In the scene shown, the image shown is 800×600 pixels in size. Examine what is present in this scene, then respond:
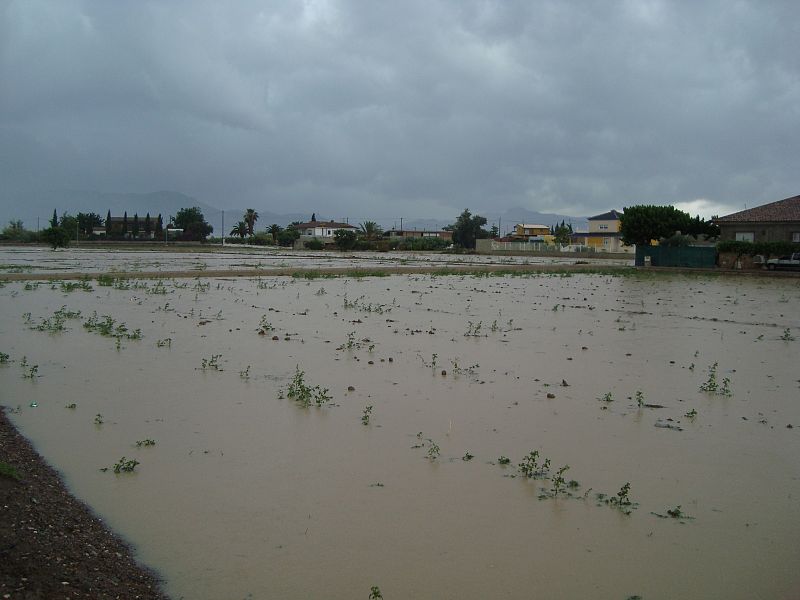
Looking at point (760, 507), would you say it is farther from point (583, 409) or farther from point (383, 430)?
point (383, 430)

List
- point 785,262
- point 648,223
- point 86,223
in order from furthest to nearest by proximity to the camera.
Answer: point 86,223, point 648,223, point 785,262

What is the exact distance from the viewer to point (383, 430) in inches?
305

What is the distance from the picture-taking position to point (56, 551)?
4.52m

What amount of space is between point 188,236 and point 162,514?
14044cm

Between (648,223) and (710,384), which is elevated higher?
(648,223)

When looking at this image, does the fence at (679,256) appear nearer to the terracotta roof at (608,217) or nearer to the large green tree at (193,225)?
the terracotta roof at (608,217)

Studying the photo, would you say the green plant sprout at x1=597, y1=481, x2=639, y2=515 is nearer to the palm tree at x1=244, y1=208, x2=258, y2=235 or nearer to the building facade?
the building facade

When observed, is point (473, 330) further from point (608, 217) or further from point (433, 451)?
point (608, 217)

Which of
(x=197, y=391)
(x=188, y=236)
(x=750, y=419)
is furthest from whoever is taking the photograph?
(x=188, y=236)

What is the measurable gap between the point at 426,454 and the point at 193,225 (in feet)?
471

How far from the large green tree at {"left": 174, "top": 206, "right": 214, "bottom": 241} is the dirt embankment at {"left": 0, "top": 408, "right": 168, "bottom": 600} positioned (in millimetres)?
138359

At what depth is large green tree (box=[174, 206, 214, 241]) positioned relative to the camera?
5530 inches

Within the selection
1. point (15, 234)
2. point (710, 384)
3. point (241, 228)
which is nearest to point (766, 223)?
point (710, 384)

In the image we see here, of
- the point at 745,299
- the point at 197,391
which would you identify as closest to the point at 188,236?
the point at 745,299
